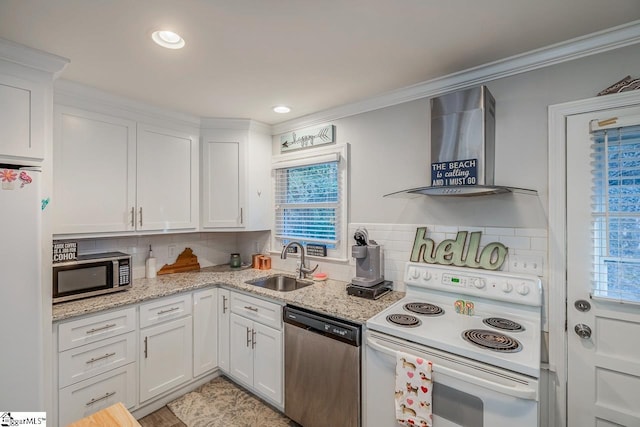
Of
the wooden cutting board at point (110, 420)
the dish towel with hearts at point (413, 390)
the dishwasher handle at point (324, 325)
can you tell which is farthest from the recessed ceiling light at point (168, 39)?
the dish towel with hearts at point (413, 390)

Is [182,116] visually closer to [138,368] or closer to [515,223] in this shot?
[138,368]

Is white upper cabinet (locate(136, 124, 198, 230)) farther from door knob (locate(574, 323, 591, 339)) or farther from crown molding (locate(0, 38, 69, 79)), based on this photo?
door knob (locate(574, 323, 591, 339))

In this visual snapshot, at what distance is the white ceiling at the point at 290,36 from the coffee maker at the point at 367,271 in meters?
1.18

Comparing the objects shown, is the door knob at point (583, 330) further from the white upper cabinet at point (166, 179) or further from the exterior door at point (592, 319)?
the white upper cabinet at point (166, 179)

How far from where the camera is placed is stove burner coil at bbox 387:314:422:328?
157 cm

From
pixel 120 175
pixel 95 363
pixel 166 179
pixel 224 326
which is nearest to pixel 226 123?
pixel 166 179

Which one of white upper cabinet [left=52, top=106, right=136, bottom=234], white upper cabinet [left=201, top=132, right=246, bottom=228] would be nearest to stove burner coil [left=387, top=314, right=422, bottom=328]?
white upper cabinet [left=201, top=132, right=246, bottom=228]

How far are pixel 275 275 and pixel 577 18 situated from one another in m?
2.64

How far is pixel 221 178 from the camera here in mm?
2879

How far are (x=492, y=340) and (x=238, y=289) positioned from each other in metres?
1.81

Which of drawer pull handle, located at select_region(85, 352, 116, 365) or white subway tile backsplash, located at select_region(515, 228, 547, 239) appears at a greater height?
white subway tile backsplash, located at select_region(515, 228, 547, 239)

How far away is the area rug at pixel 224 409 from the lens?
2.10 meters

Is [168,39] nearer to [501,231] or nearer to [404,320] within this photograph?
[404,320]

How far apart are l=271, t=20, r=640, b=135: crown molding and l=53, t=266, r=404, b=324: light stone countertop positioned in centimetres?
148
